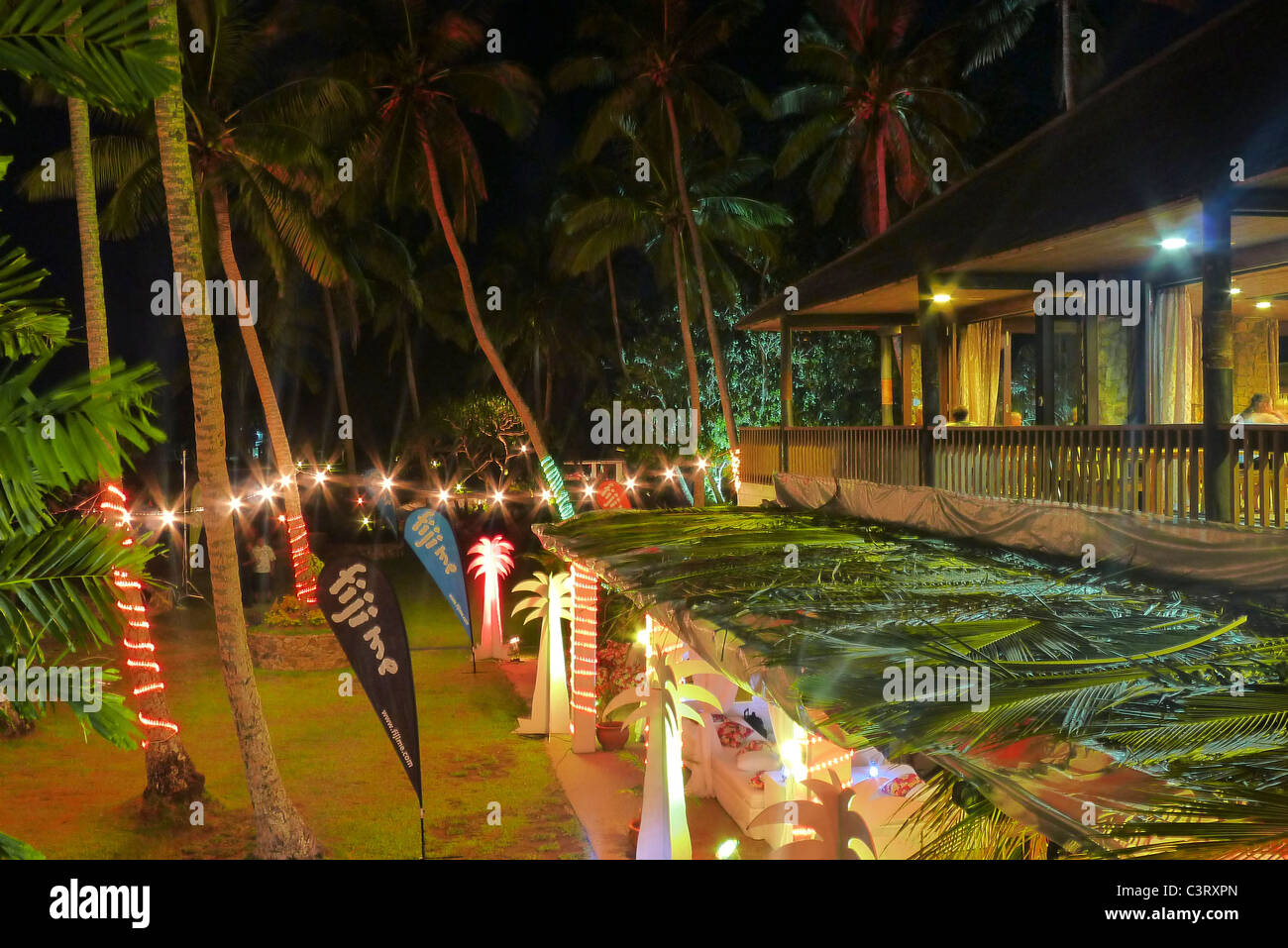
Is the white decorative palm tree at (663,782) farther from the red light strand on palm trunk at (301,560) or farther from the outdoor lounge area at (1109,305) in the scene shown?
the red light strand on palm trunk at (301,560)

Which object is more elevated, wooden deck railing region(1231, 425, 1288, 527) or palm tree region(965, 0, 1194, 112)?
palm tree region(965, 0, 1194, 112)

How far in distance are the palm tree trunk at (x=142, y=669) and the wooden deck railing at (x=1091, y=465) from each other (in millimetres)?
9520

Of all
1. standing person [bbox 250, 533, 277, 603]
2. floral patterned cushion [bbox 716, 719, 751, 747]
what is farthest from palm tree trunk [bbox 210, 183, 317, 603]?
floral patterned cushion [bbox 716, 719, 751, 747]

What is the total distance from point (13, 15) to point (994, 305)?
19166mm

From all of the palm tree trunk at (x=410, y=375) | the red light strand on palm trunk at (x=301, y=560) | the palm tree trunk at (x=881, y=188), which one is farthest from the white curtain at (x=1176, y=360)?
the palm tree trunk at (x=410, y=375)

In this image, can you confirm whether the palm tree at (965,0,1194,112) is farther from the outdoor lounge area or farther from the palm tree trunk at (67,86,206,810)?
the palm tree trunk at (67,86,206,810)

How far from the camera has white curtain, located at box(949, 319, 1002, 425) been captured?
19578mm

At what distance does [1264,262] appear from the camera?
12.7 meters

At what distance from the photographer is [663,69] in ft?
102

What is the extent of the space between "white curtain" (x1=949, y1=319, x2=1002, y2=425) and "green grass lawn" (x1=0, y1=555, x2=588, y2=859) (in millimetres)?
9768

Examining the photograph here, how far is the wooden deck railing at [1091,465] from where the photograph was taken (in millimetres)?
8047

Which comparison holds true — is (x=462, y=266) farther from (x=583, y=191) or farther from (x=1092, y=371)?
(x=1092, y=371)

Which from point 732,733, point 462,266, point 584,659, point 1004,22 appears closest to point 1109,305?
point 732,733
